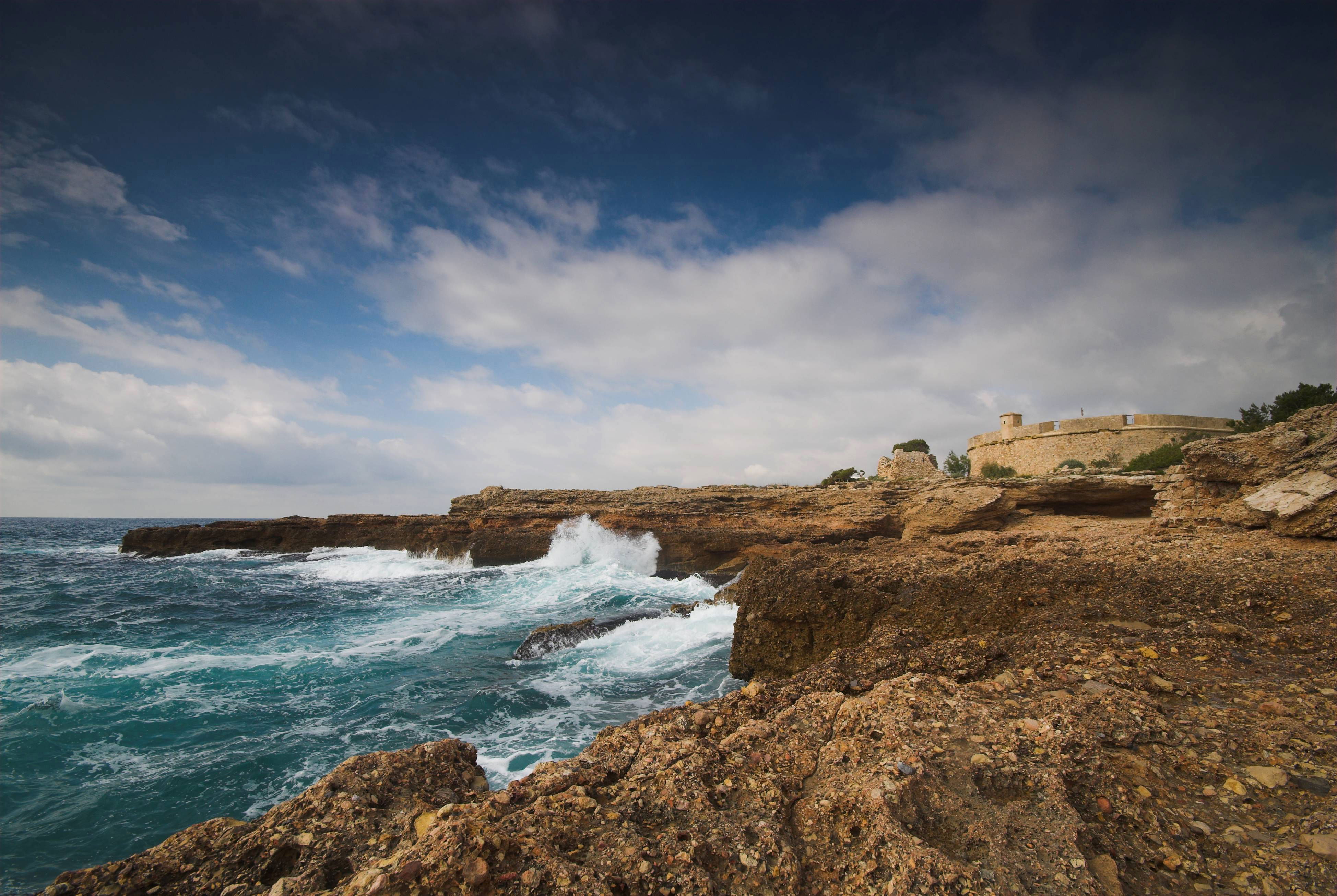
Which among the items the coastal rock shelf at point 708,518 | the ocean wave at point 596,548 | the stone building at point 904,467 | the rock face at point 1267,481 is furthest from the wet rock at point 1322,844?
the stone building at point 904,467

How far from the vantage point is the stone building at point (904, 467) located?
2938 cm

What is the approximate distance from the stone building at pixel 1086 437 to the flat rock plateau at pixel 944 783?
2330 cm

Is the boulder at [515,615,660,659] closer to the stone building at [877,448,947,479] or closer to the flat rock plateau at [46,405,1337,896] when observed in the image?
the flat rock plateau at [46,405,1337,896]

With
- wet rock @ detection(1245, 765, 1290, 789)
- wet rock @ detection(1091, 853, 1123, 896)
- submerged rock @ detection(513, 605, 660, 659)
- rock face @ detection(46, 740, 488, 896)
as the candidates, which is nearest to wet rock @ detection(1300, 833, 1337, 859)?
wet rock @ detection(1245, 765, 1290, 789)

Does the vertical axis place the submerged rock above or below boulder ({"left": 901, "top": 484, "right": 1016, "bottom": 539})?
→ below

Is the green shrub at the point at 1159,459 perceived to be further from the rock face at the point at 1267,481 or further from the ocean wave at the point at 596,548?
the ocean wave at the point at 596,548

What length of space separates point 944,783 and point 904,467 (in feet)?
97.0

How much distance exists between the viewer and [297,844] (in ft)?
8.15

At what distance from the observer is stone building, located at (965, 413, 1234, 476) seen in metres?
24.2

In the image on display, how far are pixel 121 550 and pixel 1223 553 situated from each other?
53858mm

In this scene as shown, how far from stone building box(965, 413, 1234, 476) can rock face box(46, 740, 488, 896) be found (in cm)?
2994

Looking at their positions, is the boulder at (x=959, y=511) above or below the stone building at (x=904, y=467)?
below

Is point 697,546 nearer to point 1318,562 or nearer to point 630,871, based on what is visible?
point 1318,562

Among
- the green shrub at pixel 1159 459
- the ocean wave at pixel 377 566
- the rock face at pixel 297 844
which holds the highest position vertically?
the green shrub at pixel 1159 459
